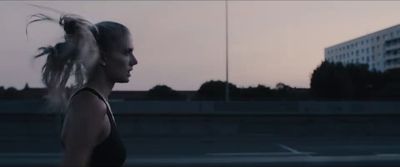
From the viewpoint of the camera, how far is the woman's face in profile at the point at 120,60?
2.15 m

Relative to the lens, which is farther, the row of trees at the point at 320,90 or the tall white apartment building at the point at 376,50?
the tall white apartment building at the point at 376,50

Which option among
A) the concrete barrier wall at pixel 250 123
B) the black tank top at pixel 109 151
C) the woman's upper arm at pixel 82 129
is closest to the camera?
the woman's upper arm at pixel 82 129

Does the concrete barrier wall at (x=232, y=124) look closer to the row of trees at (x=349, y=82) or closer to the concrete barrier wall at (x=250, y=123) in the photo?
the concrete barrier wall at (x=250, y=123)

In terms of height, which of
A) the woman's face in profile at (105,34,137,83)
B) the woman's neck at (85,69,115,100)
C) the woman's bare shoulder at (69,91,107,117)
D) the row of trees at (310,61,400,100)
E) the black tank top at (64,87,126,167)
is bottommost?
the row of trees at (310,61,400,100)

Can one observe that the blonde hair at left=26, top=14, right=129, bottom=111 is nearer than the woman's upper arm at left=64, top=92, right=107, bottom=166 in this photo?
No

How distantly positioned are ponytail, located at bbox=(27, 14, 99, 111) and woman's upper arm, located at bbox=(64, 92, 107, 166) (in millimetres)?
138

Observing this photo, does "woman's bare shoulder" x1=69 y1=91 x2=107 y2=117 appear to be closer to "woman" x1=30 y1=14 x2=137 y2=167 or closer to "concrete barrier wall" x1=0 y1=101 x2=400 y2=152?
"woman" x1=30 y1=14 x2=137 y2=167

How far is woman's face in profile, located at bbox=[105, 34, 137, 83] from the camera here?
7.06ft

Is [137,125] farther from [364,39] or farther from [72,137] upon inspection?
[364,39]

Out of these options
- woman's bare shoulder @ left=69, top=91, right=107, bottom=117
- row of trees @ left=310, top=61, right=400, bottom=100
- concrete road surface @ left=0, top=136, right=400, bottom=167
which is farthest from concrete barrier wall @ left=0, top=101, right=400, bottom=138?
row of trees @ left=310, top=61, right=400, bottom=100

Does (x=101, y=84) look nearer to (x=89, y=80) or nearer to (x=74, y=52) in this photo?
(x=89, y=80)

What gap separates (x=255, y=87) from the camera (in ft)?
186

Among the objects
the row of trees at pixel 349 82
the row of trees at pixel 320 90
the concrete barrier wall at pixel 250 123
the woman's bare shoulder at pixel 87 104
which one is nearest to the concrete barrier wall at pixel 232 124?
the concrete barrier wall at pixel 250 123

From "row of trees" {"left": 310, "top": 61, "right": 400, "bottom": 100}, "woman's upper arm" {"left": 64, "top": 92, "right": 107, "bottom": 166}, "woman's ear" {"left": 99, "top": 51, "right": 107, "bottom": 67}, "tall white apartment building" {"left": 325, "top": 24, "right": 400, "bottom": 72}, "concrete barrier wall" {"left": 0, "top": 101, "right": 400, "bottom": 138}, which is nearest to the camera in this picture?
"woman's upper arm" {"left": 64, "top": 92, "right": 107, "bottom": 166}
